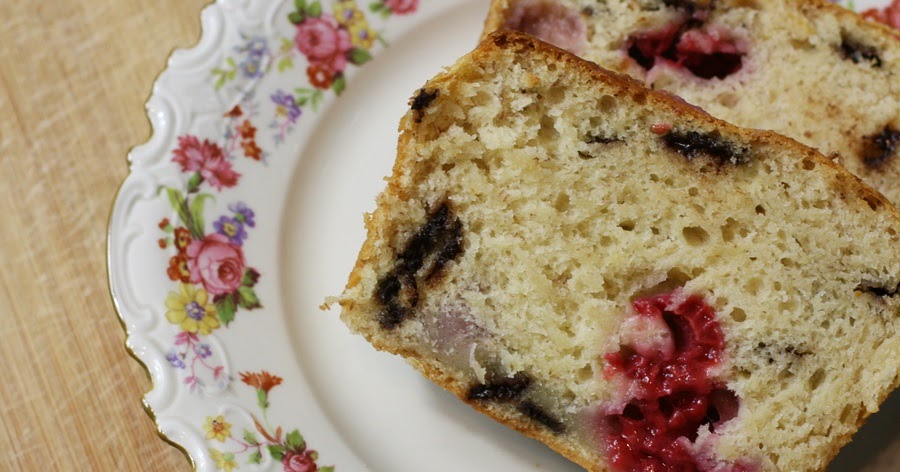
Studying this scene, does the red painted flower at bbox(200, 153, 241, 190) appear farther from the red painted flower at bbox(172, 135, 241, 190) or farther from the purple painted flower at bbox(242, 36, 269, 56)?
the purple painted flower at bbox(242, 36, 269, 56)

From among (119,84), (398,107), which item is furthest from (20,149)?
(398,107)

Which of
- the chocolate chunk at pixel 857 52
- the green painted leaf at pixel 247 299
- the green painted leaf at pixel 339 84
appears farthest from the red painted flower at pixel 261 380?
the chocolate chunk at pixel 857 52

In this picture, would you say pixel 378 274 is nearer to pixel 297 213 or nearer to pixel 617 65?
pixel 297 213

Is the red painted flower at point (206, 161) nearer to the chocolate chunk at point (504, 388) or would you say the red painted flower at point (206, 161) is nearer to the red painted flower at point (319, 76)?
the red painted flower at point (319, 76)

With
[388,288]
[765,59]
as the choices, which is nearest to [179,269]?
[388,288]

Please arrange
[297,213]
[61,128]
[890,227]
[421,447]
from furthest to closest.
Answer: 1. [61,128]
2. [297,213]
3. [421,447]
4. [890,227]

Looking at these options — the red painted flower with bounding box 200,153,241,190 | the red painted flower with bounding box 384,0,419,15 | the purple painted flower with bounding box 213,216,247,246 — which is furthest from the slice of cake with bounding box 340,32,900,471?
the red painted flower with bounding box 384,0,419,15
